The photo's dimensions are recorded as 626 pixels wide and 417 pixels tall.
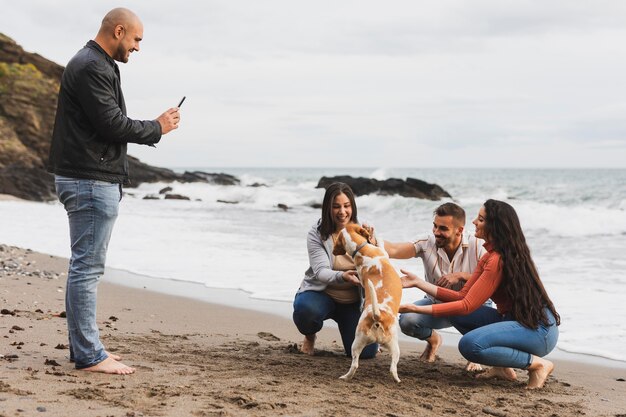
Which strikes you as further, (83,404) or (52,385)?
(52,385)

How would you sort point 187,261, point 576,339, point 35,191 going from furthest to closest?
point 35,191 → point 187,261 → point 576,339

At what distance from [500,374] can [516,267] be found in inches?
32.2

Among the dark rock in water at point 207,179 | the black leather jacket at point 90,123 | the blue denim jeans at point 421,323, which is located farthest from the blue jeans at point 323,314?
the dark rock in water at point 207,179

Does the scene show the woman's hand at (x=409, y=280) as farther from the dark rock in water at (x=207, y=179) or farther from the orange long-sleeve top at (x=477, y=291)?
the dark rock in water at (x=207, y=179)

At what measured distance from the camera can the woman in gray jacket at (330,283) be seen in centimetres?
505

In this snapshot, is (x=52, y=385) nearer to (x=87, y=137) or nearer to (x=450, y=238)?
(x=87, y=137)

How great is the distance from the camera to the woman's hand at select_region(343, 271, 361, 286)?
473cm

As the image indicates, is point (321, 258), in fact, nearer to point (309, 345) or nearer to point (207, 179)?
point (309, 345)

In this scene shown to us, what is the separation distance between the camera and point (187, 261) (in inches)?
418

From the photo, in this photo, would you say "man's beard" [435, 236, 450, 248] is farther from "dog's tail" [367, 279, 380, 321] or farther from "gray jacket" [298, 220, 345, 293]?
"dog's tail" [367, 279, 380, 321]

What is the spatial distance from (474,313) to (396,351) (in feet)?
3.04

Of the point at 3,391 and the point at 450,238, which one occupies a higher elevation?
the point at 450,238

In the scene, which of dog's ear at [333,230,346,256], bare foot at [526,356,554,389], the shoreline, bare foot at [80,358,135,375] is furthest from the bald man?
the shoreline

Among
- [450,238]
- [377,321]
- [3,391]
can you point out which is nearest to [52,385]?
[3,391]
